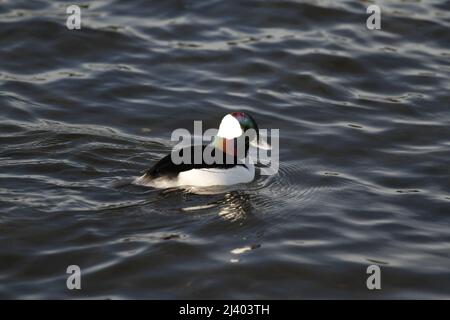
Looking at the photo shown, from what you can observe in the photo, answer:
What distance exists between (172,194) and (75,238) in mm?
1398

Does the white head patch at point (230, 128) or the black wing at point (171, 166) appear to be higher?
the white head patch at point (230, 128)

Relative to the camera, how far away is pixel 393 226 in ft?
29.6

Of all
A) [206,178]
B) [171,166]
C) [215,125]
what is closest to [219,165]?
[206,178]

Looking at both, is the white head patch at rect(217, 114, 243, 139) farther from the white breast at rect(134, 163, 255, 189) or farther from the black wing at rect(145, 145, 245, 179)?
the black wing at rect(145, 145, 245, 179)

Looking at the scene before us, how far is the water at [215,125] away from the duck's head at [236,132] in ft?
1.66

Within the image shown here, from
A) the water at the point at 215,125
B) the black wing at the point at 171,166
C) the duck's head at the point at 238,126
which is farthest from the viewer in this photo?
the duck's head at the point at 238,126

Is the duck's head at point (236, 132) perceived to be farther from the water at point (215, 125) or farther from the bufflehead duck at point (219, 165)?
the water at point (215, 125)

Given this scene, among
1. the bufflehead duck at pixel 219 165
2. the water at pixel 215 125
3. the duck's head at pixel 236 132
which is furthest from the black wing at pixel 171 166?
the duck's head at pixel 236 132

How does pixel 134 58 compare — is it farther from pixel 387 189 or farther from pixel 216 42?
pixel 387 189

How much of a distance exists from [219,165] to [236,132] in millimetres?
715

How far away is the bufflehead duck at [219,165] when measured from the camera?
9461mm

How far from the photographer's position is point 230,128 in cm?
1044

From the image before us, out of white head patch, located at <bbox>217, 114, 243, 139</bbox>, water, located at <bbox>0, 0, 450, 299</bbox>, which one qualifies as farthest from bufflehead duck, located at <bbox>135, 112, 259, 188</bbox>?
water, located at <bbox>0, 0, 450, 299</bbox>

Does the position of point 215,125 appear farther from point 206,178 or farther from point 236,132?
point 206,178
